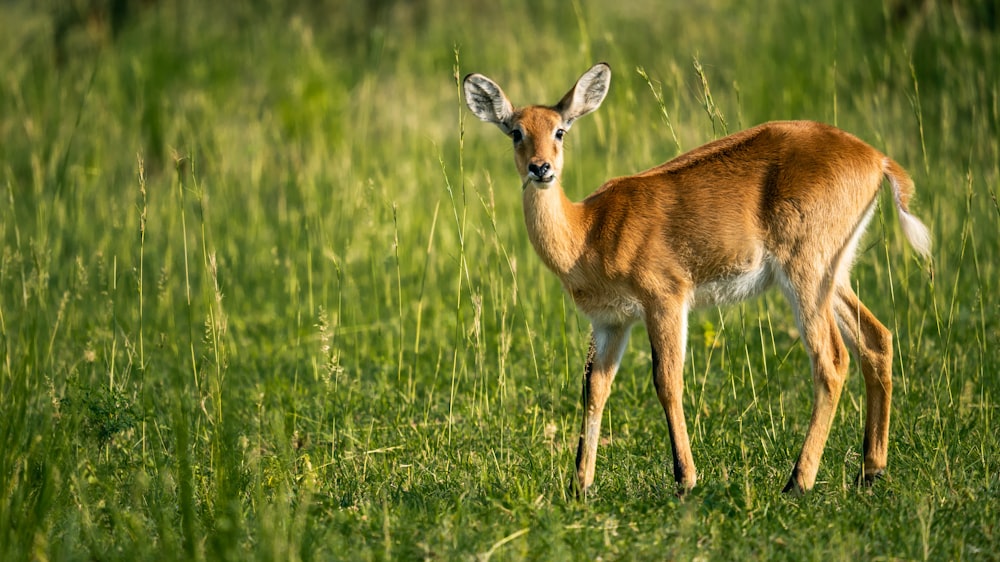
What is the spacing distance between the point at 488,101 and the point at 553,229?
729 mm

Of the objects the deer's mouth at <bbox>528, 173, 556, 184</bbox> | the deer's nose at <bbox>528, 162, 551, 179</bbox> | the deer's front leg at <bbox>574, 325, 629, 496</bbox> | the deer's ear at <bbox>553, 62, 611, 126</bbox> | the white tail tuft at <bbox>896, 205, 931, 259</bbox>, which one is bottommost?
→ the deer's front leg at <bbox>574, 325, 629, 496</bbox>

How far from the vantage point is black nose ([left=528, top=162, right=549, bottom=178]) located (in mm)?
4430

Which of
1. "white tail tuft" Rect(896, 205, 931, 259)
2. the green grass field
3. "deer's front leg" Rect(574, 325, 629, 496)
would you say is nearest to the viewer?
the green grass field

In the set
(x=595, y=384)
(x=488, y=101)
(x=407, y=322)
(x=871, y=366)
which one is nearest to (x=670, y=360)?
(x=595, y=384)

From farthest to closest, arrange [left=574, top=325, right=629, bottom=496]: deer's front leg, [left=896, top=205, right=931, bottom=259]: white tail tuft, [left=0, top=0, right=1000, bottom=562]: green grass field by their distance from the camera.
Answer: [left=574, top=325, right=629, bottom=496]: deer's front leg < [left=896, top=205, right=931, bottom=259]: white tail tuft < [left=0, top=0, right=1000, bottom=562]: green grass field

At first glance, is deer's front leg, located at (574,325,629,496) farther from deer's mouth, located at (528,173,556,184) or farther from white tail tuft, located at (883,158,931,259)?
white tail tuft, located at (883,158,931,259)

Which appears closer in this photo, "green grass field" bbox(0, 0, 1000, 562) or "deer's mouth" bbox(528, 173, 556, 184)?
"green grass field" bbox(0, 0, 1000, 562)

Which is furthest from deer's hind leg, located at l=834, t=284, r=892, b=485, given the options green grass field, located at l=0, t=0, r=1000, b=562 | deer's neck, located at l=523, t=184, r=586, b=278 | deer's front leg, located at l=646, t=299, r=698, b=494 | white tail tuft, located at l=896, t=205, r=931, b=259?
deer's neck, located at l=523, t=184, r=586, b=278

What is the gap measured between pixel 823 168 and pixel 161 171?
288 inches

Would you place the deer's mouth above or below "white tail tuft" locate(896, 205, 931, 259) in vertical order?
above

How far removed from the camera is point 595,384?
4688 millimetres

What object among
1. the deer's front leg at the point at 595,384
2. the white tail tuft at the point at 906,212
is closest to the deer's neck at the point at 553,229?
the deer's front leg at the point at 595,384

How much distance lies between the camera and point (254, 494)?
4141 millimetres

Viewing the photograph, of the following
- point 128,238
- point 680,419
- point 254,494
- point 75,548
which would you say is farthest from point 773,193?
point 128,238
